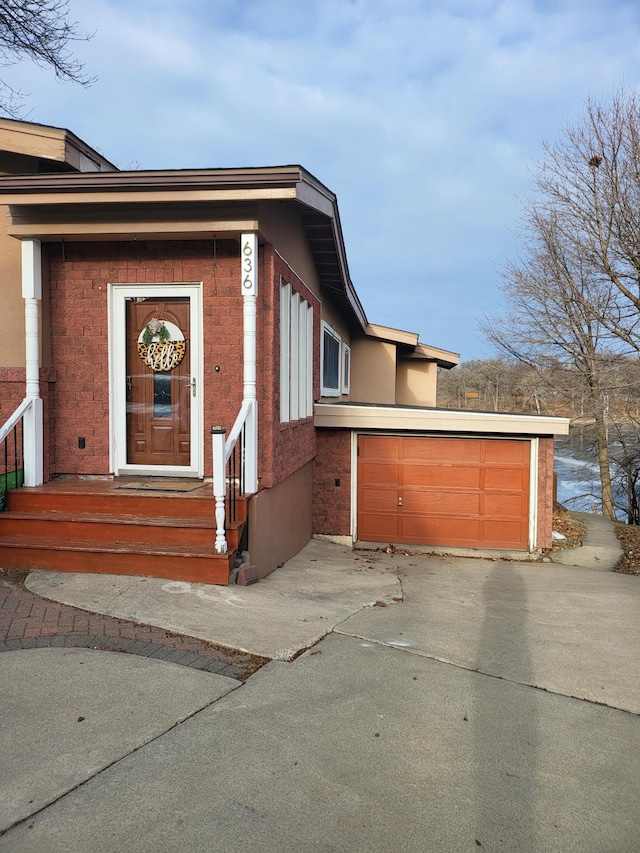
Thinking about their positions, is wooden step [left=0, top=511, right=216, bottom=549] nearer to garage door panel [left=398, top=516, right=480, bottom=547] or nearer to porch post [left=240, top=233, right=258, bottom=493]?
porch post [left=240, top=233, right=258, bottom=493]

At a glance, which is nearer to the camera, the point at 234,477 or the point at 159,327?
the point at 234,477

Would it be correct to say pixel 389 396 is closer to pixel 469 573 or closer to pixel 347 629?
pixel 469 573

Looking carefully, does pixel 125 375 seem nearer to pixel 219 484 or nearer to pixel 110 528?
pixel 110 528

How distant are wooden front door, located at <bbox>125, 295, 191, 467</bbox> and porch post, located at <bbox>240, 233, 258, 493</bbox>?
3.69 feet

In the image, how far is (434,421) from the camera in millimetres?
10906

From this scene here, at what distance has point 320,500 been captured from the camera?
37.4ft

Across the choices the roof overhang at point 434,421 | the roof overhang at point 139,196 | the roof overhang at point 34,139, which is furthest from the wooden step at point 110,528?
the roof overhang at point 434,421

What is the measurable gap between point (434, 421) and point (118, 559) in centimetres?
670

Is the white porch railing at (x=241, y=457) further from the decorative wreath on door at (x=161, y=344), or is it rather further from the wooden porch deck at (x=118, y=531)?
the decorative wreath on door at (x=161, y=344)

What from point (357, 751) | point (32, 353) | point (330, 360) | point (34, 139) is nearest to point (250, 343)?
point (32, 353)

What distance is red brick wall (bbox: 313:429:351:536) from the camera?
446 inches

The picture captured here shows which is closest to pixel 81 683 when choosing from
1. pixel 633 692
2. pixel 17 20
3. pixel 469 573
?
pixel 633 692

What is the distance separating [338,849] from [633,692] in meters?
2.64

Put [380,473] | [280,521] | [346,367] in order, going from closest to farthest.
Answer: [280,521]
[380,473]
[346,367]
